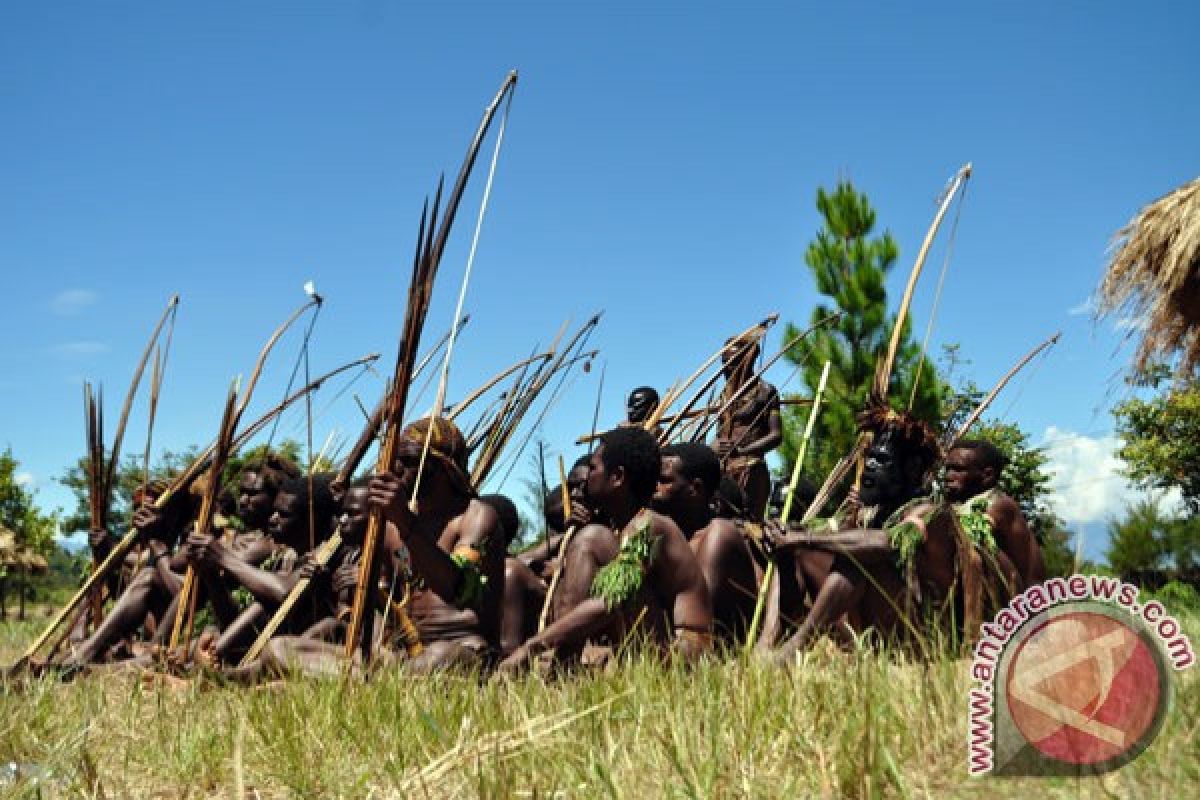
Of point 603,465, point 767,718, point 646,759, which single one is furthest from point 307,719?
point 603,465

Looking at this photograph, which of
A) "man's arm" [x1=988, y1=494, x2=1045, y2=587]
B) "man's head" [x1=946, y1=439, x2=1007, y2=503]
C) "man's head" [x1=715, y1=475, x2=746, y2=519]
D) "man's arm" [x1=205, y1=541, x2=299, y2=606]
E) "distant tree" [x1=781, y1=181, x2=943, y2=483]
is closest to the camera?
"man's arm" [x1=988, y1=494, x2=1045, y2=587]

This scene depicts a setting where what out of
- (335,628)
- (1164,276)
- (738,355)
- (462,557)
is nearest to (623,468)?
(462,557)

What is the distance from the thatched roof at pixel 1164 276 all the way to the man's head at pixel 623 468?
546 centimetres

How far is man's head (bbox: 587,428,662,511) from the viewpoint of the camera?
4.37 meters

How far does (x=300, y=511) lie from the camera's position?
5.89 meters

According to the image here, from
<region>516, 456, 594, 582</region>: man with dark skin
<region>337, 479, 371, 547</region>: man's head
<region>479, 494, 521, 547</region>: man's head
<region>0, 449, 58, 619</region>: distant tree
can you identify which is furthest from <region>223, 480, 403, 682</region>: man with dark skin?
<region>0, 449, 58, 619</region>: distant tree

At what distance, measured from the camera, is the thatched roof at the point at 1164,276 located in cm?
800

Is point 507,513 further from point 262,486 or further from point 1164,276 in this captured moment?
point 1164,276

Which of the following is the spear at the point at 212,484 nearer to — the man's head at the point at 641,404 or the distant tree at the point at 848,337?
the man's head at the point at 641,404

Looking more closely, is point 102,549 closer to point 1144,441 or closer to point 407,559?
point 407,559

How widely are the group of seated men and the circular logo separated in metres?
1.43

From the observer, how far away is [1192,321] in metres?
8.33

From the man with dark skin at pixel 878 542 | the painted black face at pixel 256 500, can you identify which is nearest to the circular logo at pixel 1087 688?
the man with dark skin at pixel 878 542

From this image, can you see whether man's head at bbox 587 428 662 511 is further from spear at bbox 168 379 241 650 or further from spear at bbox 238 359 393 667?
spear at bbox 168 379 241 650
